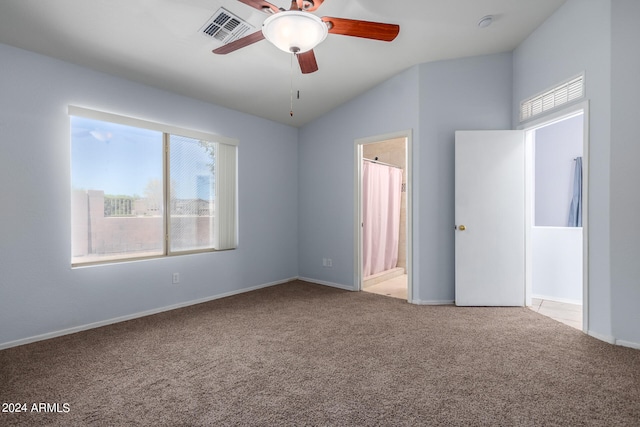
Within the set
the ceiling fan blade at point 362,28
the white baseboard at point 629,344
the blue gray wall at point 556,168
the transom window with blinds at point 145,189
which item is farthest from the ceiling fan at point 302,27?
the blue gray wall at point 556,168

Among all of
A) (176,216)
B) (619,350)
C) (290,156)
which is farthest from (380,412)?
(290,156)

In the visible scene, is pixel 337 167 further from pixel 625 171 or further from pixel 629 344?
pixel 629 344

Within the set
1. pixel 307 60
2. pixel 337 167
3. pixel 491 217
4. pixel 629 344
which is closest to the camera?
pixel 307 60

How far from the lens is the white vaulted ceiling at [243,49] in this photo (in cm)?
236

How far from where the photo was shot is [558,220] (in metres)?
4.38

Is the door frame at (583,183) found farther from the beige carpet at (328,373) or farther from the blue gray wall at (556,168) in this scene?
the blue gray wall at (556,168)

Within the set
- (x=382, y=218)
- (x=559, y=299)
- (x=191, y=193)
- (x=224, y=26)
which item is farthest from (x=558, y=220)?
(x=191, y=193)

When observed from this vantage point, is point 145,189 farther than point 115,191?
Yes

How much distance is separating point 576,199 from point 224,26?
14.8 feet

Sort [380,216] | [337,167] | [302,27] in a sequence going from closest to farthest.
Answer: [302,27] < [337,167] < [380,216]

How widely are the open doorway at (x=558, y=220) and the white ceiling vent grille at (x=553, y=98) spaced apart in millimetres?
117

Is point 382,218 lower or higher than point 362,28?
lower

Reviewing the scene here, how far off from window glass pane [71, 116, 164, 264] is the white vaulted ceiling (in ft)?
1.99

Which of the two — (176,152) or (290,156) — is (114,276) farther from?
(290,156)
